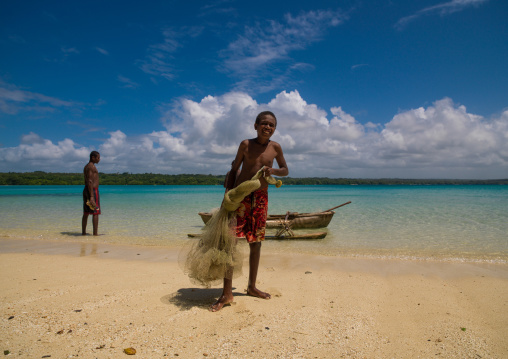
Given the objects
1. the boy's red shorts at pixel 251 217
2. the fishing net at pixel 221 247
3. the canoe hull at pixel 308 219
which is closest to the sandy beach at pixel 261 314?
the fishing net at pixel 221 247

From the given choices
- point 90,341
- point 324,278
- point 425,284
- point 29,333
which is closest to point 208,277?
point 90,341

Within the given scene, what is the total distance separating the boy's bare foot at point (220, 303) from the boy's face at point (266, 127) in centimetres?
198

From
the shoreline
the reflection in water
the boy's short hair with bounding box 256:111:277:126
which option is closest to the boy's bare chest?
the boy's short hair with bounding box 256:111:277:126

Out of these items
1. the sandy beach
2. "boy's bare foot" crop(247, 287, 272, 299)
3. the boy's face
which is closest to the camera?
the sandy beach

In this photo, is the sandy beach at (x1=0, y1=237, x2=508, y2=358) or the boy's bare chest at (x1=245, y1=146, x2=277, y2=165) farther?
the boy's bare chest at (x1=245, y1=146, x2=277, y2=165)

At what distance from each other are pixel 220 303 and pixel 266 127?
2.13 metres

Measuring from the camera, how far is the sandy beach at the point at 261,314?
252 cm

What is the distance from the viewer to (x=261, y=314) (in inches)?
126

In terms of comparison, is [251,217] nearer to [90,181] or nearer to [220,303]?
[220,303]

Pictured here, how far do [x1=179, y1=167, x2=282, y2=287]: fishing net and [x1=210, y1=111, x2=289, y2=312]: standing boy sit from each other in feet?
0.39

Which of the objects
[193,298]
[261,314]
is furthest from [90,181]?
[261,314]

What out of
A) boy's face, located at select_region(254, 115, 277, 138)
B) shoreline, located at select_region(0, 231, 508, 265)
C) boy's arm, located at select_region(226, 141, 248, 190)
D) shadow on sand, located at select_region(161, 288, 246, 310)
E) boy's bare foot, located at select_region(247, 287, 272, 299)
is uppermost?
boy's face, located at select_region(254, 115, 277, 138)

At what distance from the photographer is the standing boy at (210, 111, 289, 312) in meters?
3.55

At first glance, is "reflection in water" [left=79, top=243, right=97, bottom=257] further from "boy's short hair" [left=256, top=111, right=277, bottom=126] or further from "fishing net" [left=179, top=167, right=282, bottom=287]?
"boy's short hair" [left=256, top=111, right=277, bottom=126]
